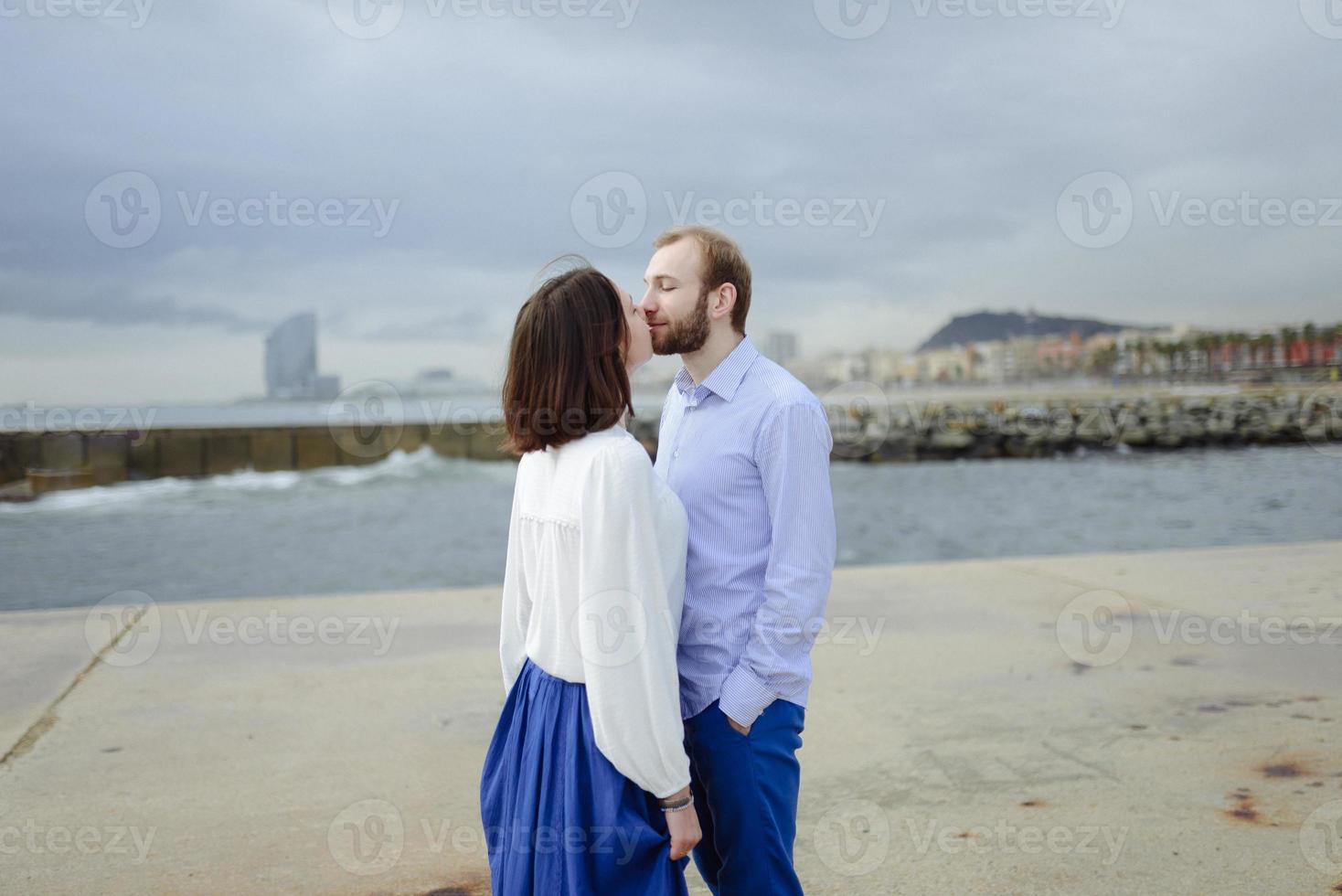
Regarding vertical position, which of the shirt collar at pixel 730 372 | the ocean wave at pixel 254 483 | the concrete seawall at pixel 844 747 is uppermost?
the shirt collar at pixel 730 372

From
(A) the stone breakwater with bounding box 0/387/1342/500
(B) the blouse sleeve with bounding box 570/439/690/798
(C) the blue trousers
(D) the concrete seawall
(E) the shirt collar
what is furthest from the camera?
(A) the stone breakwater with bounding box 0/387/1342/500

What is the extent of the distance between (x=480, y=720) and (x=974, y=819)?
2.00m

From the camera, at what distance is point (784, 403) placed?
1954mm

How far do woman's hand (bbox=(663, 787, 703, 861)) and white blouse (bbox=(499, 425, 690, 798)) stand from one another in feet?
0.16

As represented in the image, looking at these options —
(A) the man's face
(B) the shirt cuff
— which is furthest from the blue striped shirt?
(A) the man's face

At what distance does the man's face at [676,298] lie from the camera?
198 cm

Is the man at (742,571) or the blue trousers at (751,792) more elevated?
the man at (742,571)

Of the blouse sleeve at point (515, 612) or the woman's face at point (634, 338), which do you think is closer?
the woman's face at point (634, 338)

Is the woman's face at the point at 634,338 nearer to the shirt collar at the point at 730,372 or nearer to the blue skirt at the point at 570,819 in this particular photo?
the shirt collar at the point at 730,372

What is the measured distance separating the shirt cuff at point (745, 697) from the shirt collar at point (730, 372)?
1.76ft

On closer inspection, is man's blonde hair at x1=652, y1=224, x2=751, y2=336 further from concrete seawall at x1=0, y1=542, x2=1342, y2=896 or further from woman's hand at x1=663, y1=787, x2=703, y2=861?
concrete seawall at x1=0, y1=542, x2=1342, y2=896

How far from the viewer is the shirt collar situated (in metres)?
2.04

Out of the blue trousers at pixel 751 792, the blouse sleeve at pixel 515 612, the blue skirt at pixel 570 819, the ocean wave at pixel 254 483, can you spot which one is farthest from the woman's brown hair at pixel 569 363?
the ocean wave at pixel 254 483

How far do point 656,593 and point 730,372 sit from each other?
1.83ft
